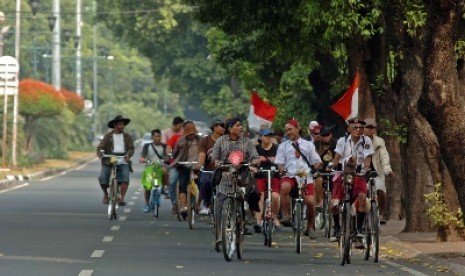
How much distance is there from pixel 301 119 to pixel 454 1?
2148 centimetres

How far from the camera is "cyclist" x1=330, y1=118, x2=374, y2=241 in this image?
2011cm

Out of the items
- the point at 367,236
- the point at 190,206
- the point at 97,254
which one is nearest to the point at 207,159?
the point at 190,206

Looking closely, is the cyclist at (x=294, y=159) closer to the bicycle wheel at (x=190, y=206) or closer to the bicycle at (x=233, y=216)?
the bicycle at (x=233, y=216)

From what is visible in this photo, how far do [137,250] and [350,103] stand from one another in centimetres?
840

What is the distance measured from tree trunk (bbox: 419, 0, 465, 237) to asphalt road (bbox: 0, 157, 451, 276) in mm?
1427

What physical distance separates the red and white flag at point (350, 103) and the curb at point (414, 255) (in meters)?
4.76

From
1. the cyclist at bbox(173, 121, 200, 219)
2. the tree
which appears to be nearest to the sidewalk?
the cyclist at bbox(173, 121, 200, 219)

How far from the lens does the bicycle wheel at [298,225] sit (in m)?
21.3

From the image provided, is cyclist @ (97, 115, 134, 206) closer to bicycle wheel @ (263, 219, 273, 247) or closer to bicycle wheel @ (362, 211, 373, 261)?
bicycle wheel @ (263, 219, 273, 247)

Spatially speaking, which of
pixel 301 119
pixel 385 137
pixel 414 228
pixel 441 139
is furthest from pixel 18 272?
pixel 301 119

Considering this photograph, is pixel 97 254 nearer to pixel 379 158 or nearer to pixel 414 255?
pixel 414 255

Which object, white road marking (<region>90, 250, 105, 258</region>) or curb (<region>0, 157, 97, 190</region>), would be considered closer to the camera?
white road marking (<region>90, 250, 105, 258</region>)

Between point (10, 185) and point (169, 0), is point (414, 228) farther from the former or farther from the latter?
point (169, 0)

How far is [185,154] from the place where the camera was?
28094mm
